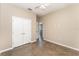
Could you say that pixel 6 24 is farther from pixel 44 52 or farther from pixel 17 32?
pixel 44 52

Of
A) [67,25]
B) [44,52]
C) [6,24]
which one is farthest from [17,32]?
[67,25]

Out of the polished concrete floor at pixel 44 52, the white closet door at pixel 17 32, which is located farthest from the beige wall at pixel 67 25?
the white closet door at pixel 17 32

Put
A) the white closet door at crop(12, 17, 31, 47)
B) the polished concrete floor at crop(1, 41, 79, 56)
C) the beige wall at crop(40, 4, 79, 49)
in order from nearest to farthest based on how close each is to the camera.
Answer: the polished concrete floor at crop(1, 41, 79, 56), the beige wall at crop(40, 4, 79, 49), the white closet door at crop(12, 17, 31, 47)

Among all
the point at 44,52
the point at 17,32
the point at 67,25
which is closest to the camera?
the point at 44,52

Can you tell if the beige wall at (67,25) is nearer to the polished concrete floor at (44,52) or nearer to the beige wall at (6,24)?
the polished concrete floor at (44,52)

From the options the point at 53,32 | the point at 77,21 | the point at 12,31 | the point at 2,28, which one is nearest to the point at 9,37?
the point at 12,31

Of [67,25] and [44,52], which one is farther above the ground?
[67,25]

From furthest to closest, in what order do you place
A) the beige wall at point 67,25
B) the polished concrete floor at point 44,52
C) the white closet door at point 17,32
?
the white closet door at point 17,32 → the beige wall at point 67,25 → the polished concrete floor at point 44,52

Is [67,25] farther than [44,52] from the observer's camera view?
Yes

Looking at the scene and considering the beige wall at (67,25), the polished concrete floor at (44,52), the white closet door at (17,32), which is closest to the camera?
the polished concrete floor at (44,52)

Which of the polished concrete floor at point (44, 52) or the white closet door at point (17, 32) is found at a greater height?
the white closet door at point (17, 32)

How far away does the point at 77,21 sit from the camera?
98.9 inches

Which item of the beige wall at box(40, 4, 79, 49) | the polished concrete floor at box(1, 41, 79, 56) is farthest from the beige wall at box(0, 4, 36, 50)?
the beige wall at box(40, 4, 79, 49)

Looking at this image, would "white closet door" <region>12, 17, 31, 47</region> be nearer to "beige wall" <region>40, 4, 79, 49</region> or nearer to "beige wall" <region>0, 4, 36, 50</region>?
"beige wall" <region>0, 4, 36, 50</region>
